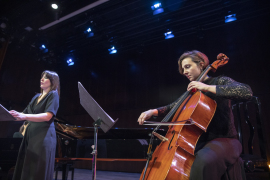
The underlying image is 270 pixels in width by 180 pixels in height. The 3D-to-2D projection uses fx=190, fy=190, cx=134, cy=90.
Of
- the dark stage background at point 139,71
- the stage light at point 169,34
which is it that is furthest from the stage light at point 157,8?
the dark stage background at point 139,71

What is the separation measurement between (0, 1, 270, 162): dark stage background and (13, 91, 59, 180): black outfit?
351cm

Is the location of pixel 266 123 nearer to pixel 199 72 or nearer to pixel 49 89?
pixel 199 72

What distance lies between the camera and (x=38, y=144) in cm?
182

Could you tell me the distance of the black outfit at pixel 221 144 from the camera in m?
1.18

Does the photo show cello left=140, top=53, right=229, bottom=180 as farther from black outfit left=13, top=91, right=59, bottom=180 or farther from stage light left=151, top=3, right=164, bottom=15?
stage light left=151, top=3, right=164, bottom=15

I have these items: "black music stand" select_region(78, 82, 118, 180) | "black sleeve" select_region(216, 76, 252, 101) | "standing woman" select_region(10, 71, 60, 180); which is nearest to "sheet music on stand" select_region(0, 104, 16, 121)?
"standing woman" select_region(10, 71, 60, 180)

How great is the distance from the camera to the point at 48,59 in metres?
7.41

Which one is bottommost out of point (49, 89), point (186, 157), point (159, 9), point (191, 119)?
point (186, 157)

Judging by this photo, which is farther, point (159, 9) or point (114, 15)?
point (114, 15)

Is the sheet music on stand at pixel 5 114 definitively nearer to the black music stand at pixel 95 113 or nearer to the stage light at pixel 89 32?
the black music stand at pixel 95 113

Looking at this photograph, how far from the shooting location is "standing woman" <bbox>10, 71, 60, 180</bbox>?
1761 millimetres

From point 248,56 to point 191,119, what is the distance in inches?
193

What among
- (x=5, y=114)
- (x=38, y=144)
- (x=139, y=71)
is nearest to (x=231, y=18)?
(x=139, y=71)

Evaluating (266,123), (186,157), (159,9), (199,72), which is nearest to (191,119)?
(186,157)
